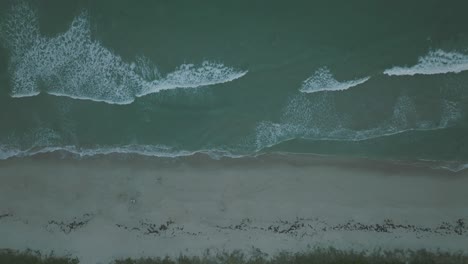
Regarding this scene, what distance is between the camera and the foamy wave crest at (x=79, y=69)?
966 centimetres

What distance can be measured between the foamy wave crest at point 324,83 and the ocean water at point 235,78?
19mm

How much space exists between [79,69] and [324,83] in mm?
4841

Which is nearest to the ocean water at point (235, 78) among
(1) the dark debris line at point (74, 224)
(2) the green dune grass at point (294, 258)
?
(1) the dark debris line at point (74, 224)

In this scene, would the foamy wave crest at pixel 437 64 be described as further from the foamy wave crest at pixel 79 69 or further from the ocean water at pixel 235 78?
the foamy wave crest at pixel 79 69

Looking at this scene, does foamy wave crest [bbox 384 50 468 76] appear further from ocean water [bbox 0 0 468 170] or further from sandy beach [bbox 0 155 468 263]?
sandy beach [bbox 0 155 468 263]

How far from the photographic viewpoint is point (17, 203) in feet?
31.5

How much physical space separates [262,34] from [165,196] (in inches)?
145

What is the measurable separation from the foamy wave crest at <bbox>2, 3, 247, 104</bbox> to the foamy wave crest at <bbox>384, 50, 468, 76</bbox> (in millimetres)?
3157

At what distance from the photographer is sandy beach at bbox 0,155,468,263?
9.06 m

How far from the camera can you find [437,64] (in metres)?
9.33

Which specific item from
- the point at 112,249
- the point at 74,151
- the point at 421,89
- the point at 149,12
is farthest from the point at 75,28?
the point at 421,89

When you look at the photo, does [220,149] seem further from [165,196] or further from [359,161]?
[359,161]

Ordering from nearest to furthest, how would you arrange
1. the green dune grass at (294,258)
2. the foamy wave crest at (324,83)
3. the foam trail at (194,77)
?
the green dune grass at (294,258) → the foamy wave crest at (324,83) → the foam trail at (194,77)

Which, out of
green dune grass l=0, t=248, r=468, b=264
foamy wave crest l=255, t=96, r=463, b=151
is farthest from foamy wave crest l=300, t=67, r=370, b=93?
green dune grass l=0, t=248, r=468, b=264
